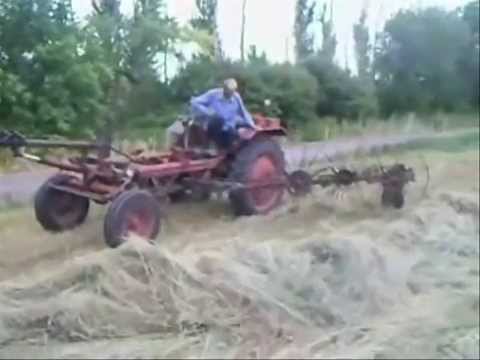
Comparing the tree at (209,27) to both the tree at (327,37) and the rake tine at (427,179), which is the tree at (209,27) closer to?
the tree at (327,37)

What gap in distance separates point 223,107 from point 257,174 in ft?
1.16

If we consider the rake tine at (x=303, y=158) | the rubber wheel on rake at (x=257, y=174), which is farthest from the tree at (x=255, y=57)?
the rubber wheel on rake at (x=257, y=174)

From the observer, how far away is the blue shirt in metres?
2.33

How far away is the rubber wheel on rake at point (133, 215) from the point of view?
229cm

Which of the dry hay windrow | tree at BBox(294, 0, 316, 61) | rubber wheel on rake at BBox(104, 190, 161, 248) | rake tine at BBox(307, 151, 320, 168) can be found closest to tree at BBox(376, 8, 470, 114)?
the dry hay windrow

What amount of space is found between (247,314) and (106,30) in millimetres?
1682

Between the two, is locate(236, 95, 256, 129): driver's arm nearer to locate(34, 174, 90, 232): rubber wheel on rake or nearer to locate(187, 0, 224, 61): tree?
locate(187, 0, 224, 61): tree

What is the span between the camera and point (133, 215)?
237 centimetres

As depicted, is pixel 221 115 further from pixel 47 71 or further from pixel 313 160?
pixel 47 71

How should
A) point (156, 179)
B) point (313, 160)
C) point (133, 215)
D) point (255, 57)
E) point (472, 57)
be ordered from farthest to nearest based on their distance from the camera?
point (156, 179) → point (133, 215) → point (313, 160) → point (255, 57) → point (472, 57)

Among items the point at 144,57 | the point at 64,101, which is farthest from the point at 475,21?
the point at 64,101

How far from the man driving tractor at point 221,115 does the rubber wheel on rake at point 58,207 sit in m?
0.38

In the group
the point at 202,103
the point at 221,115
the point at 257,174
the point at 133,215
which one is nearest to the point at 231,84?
the point at 202,103

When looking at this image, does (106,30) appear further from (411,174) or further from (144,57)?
(411,174)
